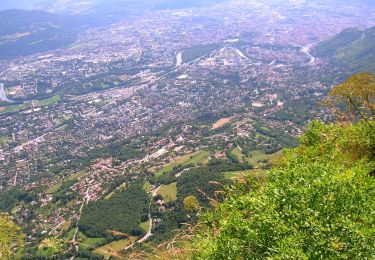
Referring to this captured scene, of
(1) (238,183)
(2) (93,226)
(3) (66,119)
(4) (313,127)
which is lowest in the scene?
(3) (66,119)

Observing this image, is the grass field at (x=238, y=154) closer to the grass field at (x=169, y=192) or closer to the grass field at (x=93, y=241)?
the grass field at (x=169, y=192)

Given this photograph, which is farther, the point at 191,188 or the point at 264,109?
the point at 264,109

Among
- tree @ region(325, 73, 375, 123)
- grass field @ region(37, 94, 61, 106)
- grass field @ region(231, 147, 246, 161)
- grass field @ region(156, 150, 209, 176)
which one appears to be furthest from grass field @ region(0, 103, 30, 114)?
tree @ region(325, 73, 375, 123)

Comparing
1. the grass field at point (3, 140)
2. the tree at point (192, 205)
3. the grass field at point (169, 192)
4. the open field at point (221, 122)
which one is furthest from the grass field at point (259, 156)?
the grass field at point (3, 140)

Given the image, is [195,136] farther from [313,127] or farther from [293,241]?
[293,241]

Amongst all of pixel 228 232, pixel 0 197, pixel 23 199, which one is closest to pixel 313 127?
pixel 228 232

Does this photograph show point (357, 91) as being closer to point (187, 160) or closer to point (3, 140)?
point (187, 160)

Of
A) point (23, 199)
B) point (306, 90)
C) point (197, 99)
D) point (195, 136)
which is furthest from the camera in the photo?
point (197, 99)

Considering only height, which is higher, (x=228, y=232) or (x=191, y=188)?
(x=228, y=232)

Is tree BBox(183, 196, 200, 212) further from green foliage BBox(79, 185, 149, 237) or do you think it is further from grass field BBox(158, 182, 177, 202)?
grass field BBox(158, 182, 177, 202)
